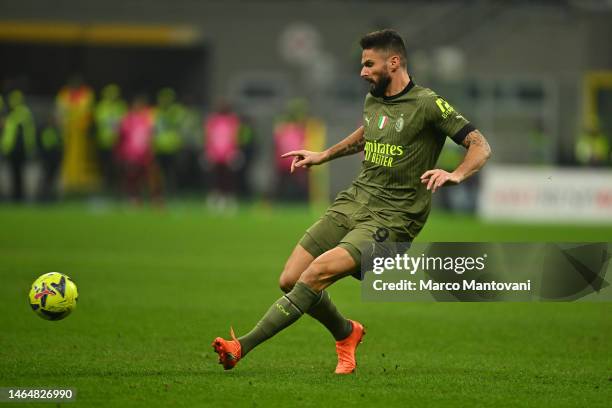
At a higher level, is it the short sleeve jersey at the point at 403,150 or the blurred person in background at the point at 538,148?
the short sleeve jersey at the point at 403,150

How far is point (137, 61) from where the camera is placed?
131 feet

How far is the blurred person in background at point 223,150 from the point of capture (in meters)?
30.4

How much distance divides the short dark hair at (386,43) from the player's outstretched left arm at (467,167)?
70 cm

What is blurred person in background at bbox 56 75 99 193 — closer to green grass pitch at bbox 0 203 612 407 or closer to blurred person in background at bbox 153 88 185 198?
blurred person in background at bbox 153 88 185 198

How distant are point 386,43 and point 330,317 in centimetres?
193

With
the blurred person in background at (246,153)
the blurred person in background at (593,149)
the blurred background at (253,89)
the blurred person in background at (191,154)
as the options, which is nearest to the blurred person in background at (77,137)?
the blurred background at (253,89)

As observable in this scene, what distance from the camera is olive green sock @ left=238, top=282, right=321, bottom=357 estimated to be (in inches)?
320

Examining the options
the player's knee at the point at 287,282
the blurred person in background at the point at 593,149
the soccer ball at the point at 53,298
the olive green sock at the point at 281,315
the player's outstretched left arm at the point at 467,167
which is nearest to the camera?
the player's outstretched left arm at the point at 467,167

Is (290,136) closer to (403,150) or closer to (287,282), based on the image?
(287,282)

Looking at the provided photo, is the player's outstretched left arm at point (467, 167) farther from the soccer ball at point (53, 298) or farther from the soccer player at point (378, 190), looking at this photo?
the soccer ball at point (53, 298)

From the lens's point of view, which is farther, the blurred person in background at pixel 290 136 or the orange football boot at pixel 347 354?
the blurred person in background at pixel 290 136

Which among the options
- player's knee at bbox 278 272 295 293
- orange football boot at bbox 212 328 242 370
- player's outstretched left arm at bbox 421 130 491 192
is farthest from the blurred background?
orange football boot at bbox 212 328 242 370

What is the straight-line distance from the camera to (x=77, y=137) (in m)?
32.4

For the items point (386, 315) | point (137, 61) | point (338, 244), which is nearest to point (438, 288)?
point (338, 244)
